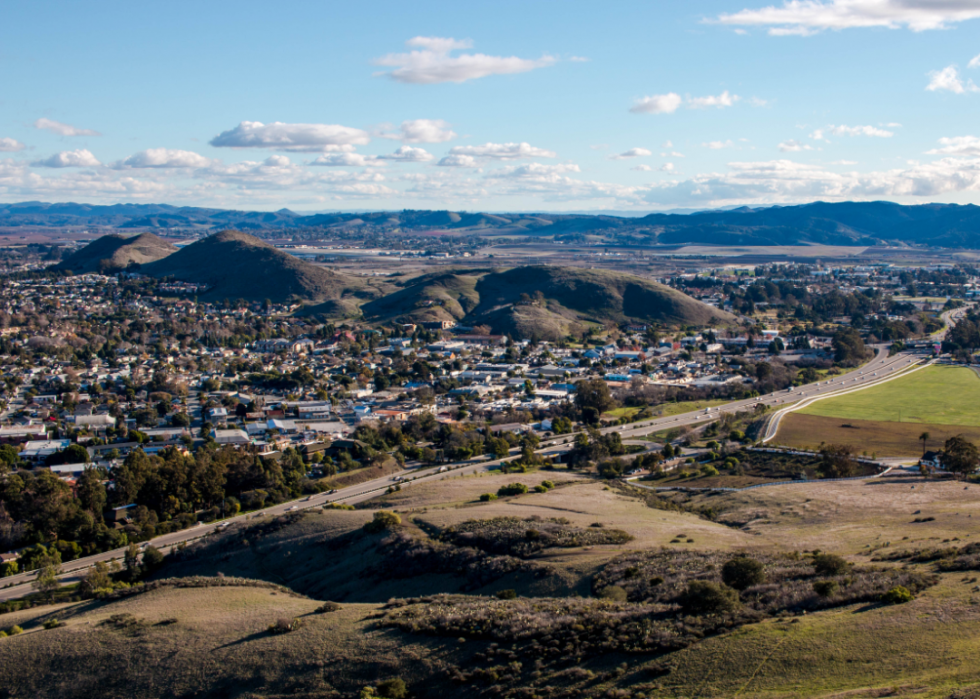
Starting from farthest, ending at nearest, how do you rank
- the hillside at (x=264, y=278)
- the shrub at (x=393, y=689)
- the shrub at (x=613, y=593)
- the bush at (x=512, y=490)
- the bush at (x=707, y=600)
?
the hillside at (x=264, y=278)
the bush at (x=512, y=490)
the shrub at (x=613, y=593)
the bush at (x=707, y=600)
the shrub at (x=393, y=689)

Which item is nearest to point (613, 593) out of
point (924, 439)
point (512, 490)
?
point (512, 490)

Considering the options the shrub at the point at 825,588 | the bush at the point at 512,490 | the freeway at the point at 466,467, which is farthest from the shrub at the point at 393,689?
the bush at the point at 512,490

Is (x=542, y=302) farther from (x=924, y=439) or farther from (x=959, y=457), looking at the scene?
(x=959, y=457)

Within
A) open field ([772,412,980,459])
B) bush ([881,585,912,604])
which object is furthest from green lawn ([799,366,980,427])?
bush ([881,585,912,604])

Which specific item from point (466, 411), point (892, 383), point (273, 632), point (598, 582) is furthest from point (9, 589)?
point (892, 383)

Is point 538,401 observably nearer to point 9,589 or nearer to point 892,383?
point 892,383

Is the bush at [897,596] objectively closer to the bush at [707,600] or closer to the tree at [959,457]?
the bush at [707,600]
